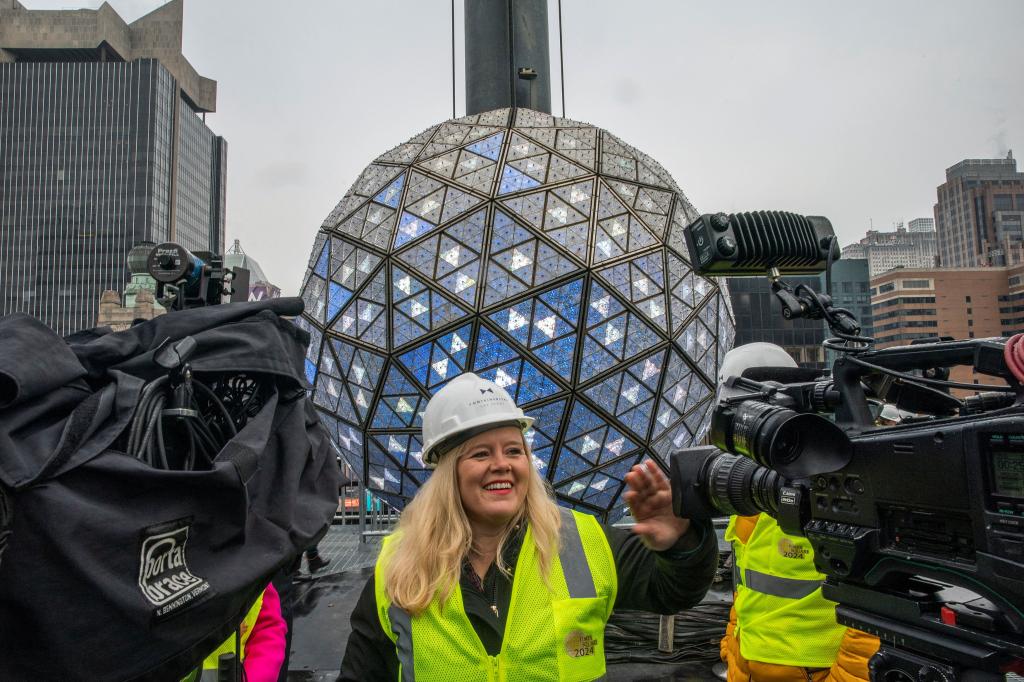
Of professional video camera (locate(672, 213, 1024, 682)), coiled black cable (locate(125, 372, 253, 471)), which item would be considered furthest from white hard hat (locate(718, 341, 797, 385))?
coiled black cable (locate(125, 372, 253, 471))

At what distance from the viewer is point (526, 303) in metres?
4.40

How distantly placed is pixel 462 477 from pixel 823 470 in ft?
3.18

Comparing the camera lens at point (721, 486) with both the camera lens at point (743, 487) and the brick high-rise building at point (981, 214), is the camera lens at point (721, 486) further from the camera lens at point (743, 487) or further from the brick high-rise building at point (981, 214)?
the brick high-rise building at point (981, 214)

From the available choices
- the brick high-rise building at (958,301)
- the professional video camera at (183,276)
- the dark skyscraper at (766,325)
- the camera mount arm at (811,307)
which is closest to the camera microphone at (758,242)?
the camera mount arm at (811,307)

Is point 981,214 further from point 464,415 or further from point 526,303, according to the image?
point 464,415

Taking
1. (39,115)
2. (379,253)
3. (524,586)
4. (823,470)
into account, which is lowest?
(524,586)

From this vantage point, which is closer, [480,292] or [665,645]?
[480,292]

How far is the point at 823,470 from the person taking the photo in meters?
1.72

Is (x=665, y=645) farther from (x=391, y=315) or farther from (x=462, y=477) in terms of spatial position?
(x=462, y=477)

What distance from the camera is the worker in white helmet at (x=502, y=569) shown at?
183 cm

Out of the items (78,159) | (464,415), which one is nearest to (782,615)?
(464,415)

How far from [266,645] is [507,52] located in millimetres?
5071

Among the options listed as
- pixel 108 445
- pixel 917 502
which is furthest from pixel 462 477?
pixel 917 502

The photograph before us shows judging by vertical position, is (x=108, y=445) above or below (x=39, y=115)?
below
